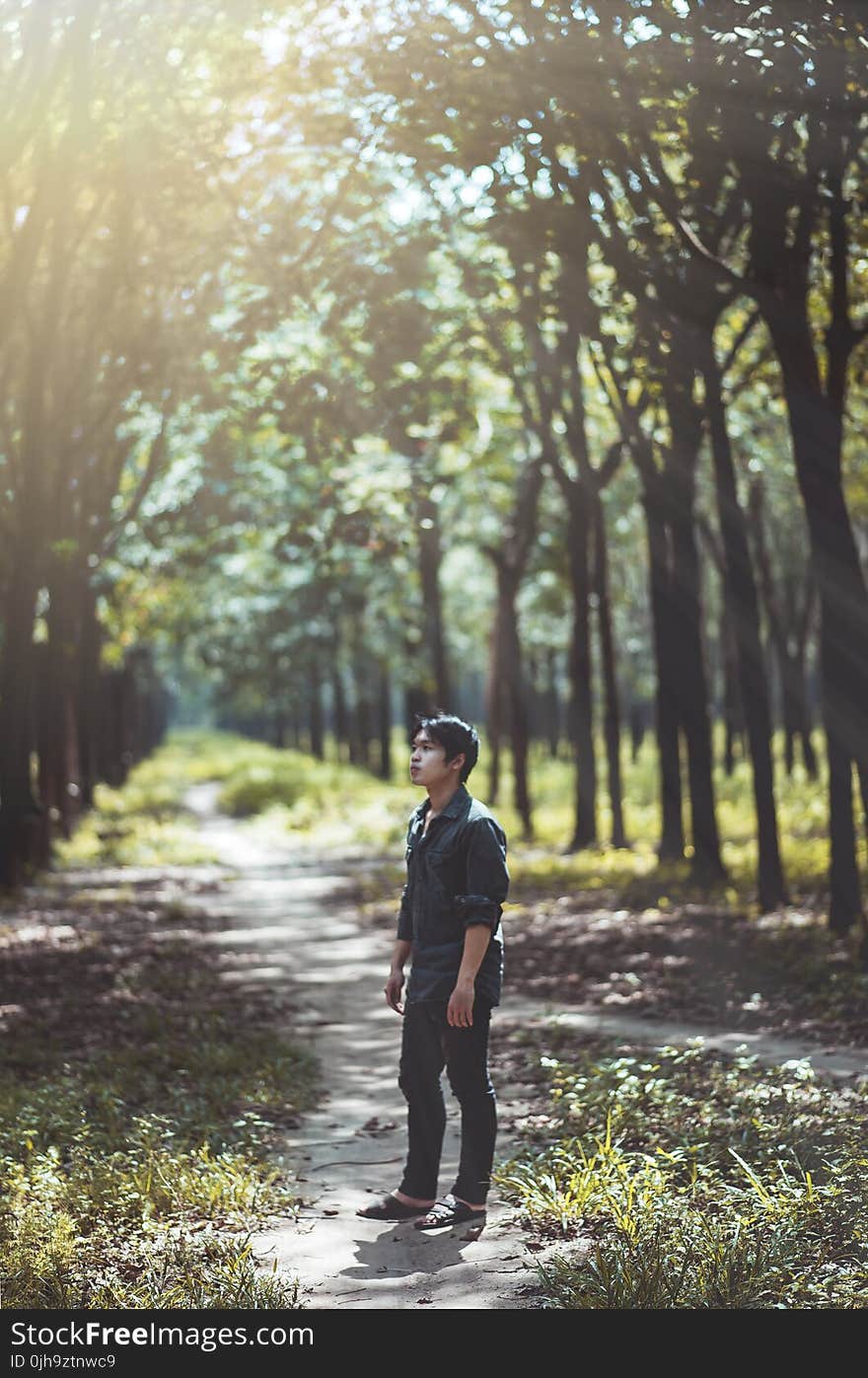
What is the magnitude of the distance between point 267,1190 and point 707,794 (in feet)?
38.9

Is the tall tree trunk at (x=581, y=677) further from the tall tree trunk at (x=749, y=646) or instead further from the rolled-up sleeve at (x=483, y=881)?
the rolled-up sleeve at (x=483, y=881)

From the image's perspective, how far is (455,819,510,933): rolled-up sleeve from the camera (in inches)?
247

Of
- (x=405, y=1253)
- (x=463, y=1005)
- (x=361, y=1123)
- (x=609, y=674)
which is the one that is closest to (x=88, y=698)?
(x=609, y=674)

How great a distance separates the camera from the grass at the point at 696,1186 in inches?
204

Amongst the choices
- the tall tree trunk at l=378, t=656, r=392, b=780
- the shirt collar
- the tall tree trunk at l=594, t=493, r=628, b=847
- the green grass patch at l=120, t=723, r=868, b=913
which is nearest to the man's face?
the shirt collar

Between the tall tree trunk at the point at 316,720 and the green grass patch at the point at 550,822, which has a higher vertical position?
the tall tree trunk at the point at 316,720

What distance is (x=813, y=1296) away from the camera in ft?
16.8

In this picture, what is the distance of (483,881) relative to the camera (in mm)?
6305

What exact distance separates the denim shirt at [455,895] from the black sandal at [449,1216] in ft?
2.67

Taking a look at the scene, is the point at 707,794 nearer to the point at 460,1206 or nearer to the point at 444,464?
the point at 444,464

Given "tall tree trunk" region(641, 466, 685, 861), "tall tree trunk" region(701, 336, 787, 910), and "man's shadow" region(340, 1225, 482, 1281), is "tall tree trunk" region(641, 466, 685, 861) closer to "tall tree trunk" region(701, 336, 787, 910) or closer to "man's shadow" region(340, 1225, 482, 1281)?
"tall tree trunk" region(701, 336, 787, 910)

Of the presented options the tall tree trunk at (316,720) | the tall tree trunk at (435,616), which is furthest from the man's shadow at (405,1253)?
the tall tree trunk at (316,720)

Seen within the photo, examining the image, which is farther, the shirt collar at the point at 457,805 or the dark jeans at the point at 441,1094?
the shirt collar at the point at 457,805

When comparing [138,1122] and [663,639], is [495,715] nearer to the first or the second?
[663,639]
